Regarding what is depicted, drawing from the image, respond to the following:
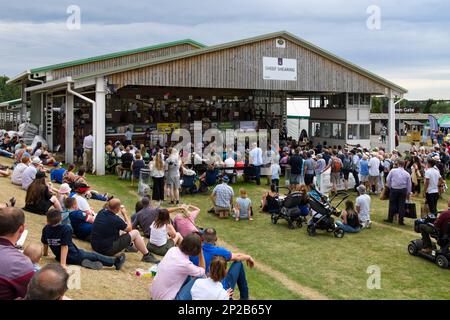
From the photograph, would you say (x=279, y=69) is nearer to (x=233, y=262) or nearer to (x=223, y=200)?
(x=223, y=200)

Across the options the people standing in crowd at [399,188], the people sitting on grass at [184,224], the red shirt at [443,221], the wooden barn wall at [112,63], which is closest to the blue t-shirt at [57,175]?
the people sitting on grass at [184,224]

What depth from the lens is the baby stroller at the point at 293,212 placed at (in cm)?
1352

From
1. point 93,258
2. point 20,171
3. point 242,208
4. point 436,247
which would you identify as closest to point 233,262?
point 93,258

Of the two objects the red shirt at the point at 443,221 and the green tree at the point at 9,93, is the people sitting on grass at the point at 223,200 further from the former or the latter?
the green tree at the point at 9,93

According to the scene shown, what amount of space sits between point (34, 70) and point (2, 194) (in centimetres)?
1661

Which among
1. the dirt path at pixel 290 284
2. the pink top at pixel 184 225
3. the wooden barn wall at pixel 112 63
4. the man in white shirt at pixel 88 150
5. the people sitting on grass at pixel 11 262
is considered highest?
the wooden barn wall at pixel 112 63

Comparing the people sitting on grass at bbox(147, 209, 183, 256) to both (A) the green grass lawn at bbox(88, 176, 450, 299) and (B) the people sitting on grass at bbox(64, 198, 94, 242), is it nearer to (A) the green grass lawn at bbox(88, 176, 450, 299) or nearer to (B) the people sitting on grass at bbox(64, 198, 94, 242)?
(B) the people sitting on grass at bbox(64, 198, 94, 242)

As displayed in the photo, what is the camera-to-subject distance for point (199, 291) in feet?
18.5

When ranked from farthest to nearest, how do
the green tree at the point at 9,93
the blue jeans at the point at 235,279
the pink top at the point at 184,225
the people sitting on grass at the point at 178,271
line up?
1. the green tree at the point at 9,93
2. the pink top at the point at 184,225
3. the blue jeans at the point at 235,279
4. the people sitting on grass at the point at 178,271

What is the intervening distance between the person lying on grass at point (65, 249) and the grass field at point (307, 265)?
0.68 ft

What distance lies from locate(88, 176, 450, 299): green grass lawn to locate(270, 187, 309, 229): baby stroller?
0.26m
